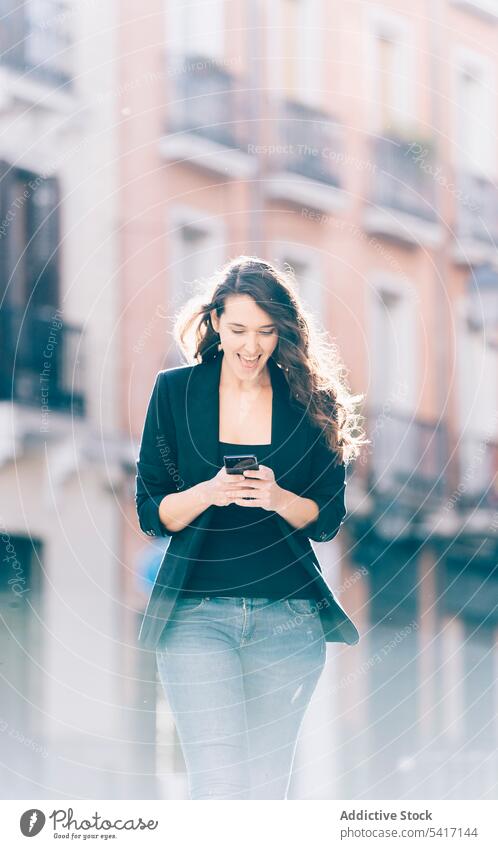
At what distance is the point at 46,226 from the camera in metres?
2.93

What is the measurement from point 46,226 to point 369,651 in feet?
3.70

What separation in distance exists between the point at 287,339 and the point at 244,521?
11.7 inches

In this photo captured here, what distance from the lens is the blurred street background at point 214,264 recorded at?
2668 mm

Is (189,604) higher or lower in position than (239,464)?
lower

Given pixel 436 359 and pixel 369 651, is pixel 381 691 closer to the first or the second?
pixel 369 651

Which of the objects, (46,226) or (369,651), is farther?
(46,226)

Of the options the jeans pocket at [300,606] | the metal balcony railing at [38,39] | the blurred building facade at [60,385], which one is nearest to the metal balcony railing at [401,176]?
the blurred building facade at [60,385]

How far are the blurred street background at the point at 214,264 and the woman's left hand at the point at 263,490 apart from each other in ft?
2.16

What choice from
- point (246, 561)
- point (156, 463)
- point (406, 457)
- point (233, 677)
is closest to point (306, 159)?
point (406, 457)

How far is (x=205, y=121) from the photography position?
2.73 m

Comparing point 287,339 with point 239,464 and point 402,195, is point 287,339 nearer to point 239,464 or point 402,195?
point 239,464
